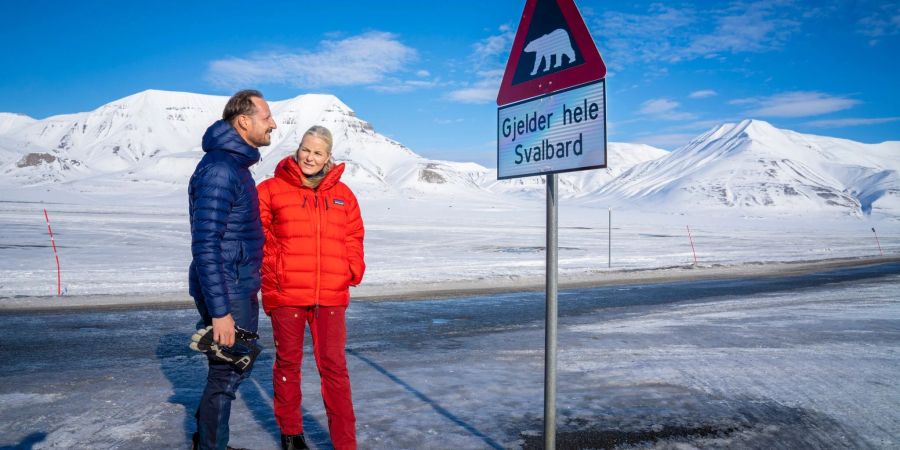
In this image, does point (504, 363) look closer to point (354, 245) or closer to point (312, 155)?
point (354, 245)

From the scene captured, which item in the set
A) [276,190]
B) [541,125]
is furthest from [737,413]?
[276,190]

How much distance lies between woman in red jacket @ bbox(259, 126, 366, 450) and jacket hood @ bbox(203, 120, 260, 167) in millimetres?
373

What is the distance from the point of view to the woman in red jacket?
11.9ft

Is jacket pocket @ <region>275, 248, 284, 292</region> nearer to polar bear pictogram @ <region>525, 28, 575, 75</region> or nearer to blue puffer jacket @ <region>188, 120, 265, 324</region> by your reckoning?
blue puffer jacket @ <region>188, 120, 265, 324</region>

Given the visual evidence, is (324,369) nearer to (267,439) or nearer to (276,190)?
(267,439)

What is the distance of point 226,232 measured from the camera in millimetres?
3162

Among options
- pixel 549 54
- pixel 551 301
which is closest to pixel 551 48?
pixel 549 54

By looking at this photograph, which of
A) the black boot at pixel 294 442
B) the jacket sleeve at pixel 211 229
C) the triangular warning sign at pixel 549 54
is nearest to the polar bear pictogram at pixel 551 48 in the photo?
the triangular warning sign at pixel 549 54

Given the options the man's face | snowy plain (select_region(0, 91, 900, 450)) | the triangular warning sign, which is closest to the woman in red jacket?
the man's face

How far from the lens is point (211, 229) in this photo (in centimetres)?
300

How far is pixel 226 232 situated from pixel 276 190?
0.54 metres

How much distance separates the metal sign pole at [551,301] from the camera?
2775mm

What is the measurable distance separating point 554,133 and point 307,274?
1.68 metres

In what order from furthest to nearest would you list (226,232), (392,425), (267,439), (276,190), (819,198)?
1. (819,198)
2. (392,425)
3. (267,439)
4. (276,190)
5. (226,232)
